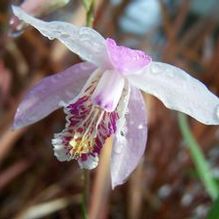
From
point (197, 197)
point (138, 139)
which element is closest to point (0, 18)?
point (197, 197)

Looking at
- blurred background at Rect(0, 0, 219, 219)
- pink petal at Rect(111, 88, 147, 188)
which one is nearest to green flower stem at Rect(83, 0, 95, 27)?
pink petal at Rect(111, 88, 147, 188)

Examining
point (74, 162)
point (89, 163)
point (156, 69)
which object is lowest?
point (74, 162)

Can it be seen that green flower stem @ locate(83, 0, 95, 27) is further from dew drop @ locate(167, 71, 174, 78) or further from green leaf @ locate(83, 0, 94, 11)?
dew drop @ locate(167, 71, 174, 78)

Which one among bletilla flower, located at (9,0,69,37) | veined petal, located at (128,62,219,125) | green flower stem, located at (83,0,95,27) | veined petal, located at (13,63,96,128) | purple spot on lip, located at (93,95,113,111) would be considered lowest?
veined petal, located at (13,63,96,128)

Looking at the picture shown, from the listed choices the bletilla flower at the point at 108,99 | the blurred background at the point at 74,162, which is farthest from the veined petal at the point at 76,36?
the blurred background at the point at 74,162

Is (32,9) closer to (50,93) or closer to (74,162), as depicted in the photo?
(50,93)

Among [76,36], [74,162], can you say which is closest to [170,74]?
[76,36]

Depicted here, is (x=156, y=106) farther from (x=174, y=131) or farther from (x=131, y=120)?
(x=131, y=120)
